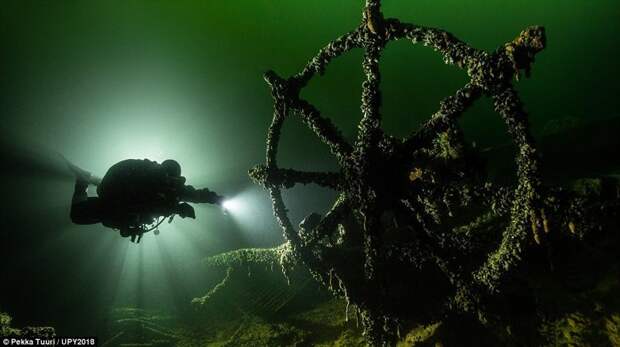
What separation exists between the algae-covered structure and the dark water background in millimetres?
4440

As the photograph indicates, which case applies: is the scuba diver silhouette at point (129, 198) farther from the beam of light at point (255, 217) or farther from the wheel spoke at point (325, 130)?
the beam of light at point (255, 217)

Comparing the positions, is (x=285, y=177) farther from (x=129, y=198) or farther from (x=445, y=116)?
(x=445, y=116)

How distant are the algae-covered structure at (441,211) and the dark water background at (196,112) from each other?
175 inches

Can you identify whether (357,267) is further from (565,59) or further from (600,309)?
(565,59)

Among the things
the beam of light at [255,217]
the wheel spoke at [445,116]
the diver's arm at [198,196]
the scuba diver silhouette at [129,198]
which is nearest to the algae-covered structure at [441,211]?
the wheel spoke at [445,116]

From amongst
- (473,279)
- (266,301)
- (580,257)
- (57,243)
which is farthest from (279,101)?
(57,243)

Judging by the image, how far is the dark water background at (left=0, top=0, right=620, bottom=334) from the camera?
25.4ft

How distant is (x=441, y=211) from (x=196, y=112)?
86.8 ft

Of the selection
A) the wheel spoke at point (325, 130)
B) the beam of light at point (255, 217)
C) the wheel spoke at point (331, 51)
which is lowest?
the wheel spoke at point (325, 130)

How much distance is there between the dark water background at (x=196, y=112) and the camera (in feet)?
25.4

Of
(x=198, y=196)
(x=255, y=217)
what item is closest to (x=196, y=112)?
(x=255, y=217)

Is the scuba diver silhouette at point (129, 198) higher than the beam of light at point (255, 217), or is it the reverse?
the beam of light at point (255, 217)

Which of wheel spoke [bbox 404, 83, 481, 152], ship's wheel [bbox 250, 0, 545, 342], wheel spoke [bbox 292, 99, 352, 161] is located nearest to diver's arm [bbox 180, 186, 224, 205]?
ship's wheel [bbox 250, 0, 545, 342]

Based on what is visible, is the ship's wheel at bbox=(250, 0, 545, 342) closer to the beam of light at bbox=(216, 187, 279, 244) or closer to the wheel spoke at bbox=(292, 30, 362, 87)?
the wheel spoke at bbox=(292, 30, 362, 87)
